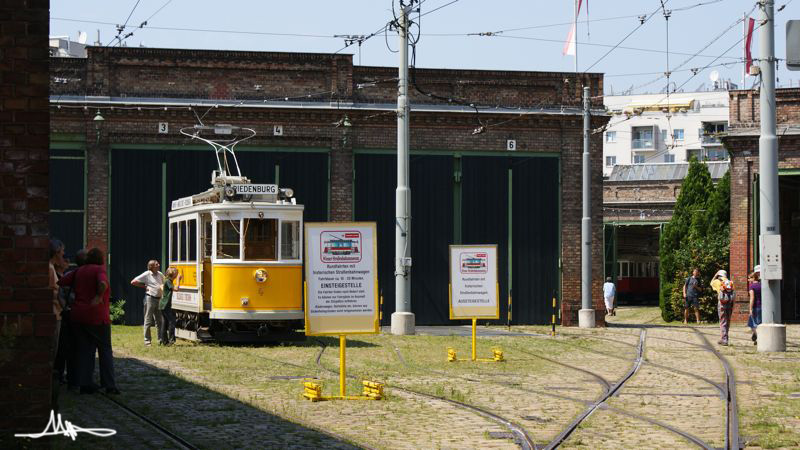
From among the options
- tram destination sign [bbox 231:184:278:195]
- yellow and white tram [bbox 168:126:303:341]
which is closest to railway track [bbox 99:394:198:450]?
yellow and white tram [bbox 168:126:303:341]

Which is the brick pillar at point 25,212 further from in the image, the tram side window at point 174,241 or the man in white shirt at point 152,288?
the tram side window at point 174,241

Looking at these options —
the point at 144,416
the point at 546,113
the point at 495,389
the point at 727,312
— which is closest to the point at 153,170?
the point at 546,113

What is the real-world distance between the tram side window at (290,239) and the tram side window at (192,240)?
5.74 ft

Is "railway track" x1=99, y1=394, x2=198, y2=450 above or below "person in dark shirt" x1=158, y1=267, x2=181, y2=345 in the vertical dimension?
below

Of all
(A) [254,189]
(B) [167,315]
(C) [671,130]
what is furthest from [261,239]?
(C) [671,130]

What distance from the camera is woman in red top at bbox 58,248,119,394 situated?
13148 millimetres

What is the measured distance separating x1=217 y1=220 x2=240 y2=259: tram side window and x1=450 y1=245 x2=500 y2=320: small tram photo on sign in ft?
13.2

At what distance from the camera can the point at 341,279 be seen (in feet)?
44.9

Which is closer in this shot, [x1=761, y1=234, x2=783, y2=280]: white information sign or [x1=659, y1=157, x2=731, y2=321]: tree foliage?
[x1=761, y1=234, x2=783, y2=280]: white information sign

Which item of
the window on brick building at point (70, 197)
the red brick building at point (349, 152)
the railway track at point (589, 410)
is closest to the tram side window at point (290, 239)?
the railway track at point (589, 410)

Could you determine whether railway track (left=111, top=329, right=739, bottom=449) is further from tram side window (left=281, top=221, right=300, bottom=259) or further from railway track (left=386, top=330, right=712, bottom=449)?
tram side window (left=281, top=221, right=300, bottom=259)

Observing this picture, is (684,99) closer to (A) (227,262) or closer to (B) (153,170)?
(B) (153,170)

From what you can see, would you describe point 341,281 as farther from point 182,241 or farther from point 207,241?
point 182,241

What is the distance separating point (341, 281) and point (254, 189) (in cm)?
815
